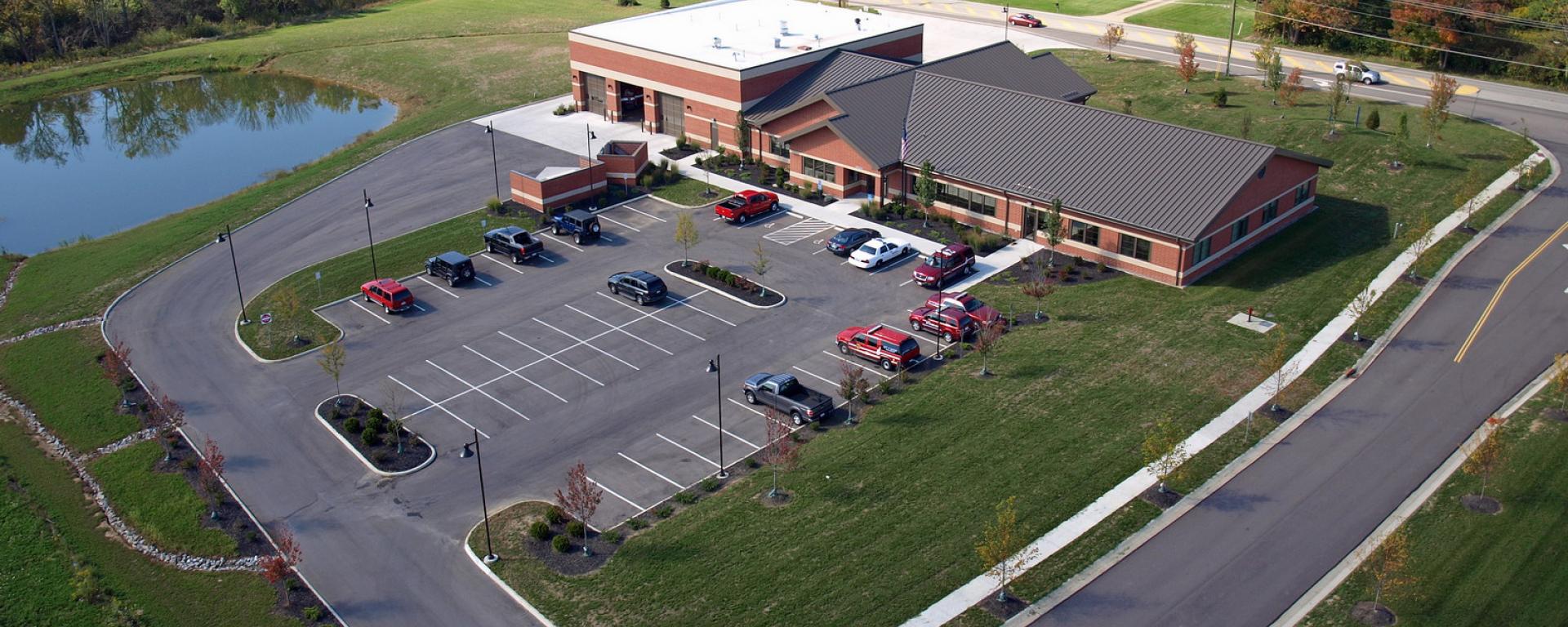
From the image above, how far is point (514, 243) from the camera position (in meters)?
59.0

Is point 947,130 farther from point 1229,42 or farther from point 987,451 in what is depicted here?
point 1229,42

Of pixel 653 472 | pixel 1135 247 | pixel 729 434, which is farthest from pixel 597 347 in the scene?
pixel 1135 247

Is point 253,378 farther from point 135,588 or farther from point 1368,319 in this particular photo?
point 1368,319

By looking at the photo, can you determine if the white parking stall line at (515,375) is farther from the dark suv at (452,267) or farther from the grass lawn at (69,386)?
the grass lawn at (69,386)

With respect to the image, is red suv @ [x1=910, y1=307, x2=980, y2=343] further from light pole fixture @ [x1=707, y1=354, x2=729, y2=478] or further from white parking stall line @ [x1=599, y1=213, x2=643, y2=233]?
white parking stall line @ [x1=599, y1=213, x2=643, y2=233]

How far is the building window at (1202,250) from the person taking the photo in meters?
53.9

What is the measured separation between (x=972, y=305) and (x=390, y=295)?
2621cm

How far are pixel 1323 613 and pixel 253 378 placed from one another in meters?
40.3

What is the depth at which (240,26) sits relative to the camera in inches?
4788

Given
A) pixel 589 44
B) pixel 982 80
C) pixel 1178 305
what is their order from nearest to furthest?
pixel 1178 305 → pixel 982 80 → pixel 589 44

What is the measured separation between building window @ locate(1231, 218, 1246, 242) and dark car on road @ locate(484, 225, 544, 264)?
33.6 m

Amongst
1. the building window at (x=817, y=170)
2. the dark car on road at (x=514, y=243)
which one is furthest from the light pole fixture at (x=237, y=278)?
the building window at (x=817, y=170)

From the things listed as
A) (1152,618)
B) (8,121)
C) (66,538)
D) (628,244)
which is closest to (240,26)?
(8,121)

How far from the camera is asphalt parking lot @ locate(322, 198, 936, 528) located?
43.1m
